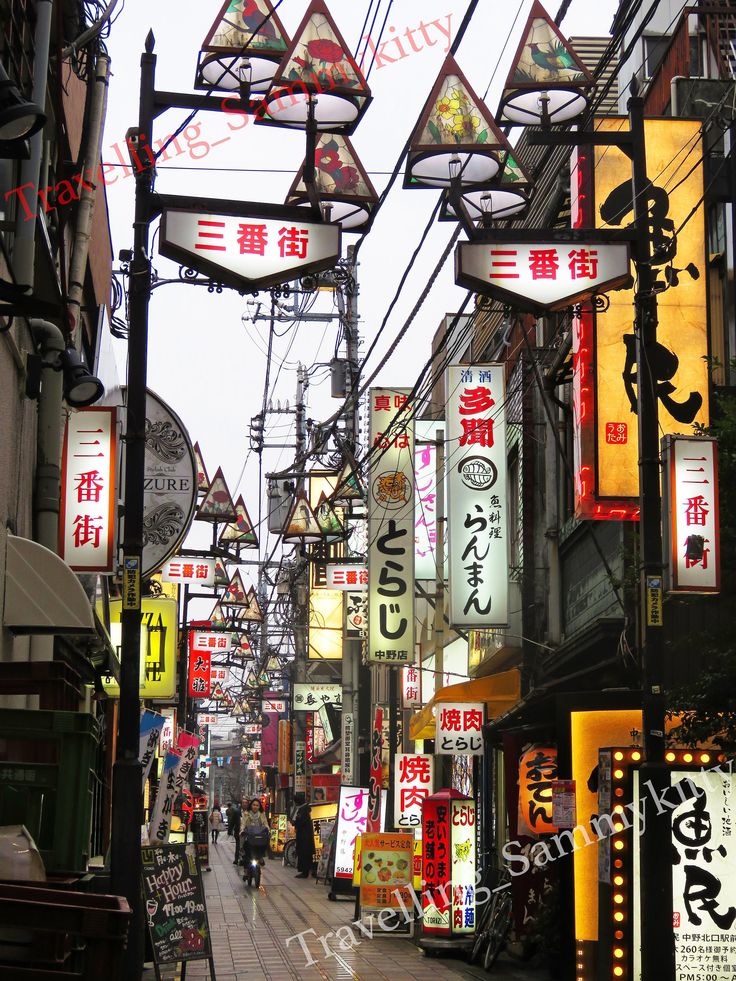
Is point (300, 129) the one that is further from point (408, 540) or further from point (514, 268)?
point (408, 540)

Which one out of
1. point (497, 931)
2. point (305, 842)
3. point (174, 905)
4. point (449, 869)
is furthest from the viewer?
point (305, 842)

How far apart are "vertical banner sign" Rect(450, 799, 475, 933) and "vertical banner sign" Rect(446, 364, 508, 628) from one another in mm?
3753

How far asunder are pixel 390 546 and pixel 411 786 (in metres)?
5.13

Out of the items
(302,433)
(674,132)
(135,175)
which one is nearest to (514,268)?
(135,175)

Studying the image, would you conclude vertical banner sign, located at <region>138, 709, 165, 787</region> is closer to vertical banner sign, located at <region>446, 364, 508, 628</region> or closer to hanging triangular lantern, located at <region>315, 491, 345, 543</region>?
vertical banner sign, located at <region>446, 364, 508, 628</region>

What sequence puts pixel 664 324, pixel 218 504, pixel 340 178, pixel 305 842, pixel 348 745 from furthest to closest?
1. pixel 348 745
2. pixel 305 842
3. pixel 218 504
4. pixel 664 324
5. pixel 340 178

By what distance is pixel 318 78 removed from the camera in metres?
12.0

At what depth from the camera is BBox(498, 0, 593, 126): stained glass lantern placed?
13648mm

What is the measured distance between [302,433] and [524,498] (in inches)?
1039

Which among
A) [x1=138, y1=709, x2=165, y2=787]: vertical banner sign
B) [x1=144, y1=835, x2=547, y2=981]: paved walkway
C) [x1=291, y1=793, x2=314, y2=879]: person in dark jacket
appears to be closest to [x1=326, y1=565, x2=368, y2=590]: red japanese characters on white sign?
[x1=291, y1=793, x2=314, y2=879]: person in dark jacket

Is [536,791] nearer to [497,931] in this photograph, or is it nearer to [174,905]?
[497,931]

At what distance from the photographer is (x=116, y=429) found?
16047 mm

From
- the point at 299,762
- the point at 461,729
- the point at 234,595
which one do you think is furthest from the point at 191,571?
the point at 299,762

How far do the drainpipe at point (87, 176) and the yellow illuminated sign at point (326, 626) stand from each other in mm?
27604
